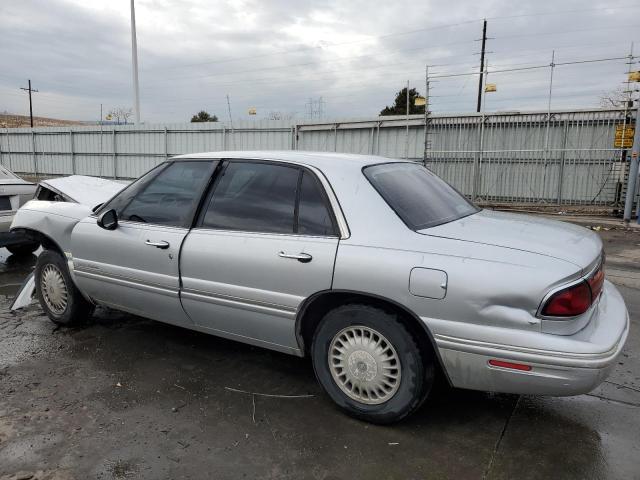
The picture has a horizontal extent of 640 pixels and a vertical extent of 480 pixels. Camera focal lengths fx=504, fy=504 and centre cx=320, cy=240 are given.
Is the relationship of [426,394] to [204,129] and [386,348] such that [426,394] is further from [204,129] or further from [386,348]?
[204,129]

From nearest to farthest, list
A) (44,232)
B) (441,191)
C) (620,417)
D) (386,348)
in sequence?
(386,348) → (620,417) → (441,191) → (44,232)

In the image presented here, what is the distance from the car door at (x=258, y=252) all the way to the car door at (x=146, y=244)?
0.15 meters

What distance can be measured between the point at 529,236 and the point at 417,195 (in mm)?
741

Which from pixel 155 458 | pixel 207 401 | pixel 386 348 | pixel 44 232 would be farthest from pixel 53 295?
pixel 386 348

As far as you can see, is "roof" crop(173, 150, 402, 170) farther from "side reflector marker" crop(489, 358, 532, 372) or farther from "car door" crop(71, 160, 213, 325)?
"side reflector marker" crop(489, 358, 532, 372)

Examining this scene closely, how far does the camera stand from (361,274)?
2768 millimetres

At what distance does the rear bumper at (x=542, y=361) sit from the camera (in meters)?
2.40

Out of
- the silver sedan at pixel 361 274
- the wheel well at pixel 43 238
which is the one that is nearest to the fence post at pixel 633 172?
the silver sedan at pixel 361 274

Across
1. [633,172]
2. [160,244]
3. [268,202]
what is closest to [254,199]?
[268,202]

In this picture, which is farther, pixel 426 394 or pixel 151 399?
pixel 151 399

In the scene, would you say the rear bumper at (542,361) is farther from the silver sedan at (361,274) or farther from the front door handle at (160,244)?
the front door handle at (160,244)

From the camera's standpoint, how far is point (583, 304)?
2.50 m

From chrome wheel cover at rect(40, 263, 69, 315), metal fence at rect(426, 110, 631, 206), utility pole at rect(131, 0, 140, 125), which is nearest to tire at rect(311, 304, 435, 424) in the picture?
chrome wheel cover at rect(40, 263, 69, 315)

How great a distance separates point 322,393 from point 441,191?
5.46 ft
